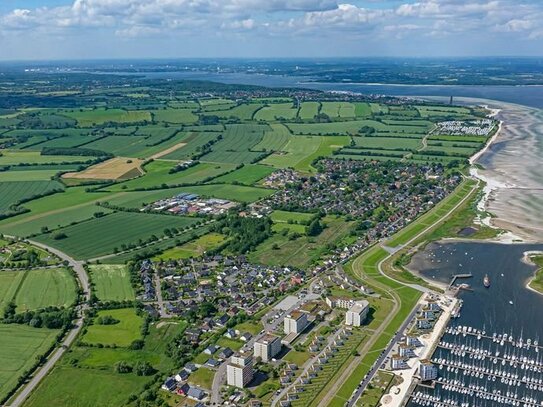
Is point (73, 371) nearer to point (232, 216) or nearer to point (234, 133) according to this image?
point (232, 216)

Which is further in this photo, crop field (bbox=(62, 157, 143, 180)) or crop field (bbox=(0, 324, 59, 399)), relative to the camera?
crop field (bbox=(62, 157, 143, 180))

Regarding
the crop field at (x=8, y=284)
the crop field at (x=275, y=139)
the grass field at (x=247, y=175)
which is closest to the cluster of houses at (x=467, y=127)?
the crop field at (x=275, y=139)

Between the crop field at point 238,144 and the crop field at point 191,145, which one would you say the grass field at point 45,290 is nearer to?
the crop field at point 238,144

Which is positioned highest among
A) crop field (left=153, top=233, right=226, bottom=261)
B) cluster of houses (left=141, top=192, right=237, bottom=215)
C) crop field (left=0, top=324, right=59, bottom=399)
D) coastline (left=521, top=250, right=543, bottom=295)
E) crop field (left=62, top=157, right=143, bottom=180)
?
crop field (left=62, top=157, right=143, bottom=180)

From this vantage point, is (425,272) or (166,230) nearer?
(425,272)

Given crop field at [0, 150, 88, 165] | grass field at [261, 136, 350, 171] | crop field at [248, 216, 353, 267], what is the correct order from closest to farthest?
crop field at [248, 216, 353, 267]
grass field at [261, 136, 350, 171]
crop field at [0, 150, 88, 165]

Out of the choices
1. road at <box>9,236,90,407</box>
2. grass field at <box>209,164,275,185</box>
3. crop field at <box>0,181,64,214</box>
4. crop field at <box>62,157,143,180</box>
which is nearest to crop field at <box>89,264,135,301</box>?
road at <box>9,236,90,407</box>

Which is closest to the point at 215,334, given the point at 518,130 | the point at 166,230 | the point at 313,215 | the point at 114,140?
the point at 166,230

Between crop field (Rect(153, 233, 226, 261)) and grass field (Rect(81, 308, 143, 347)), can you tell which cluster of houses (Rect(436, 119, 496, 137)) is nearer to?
crop field (Rect(153, 233, 226, 261))
